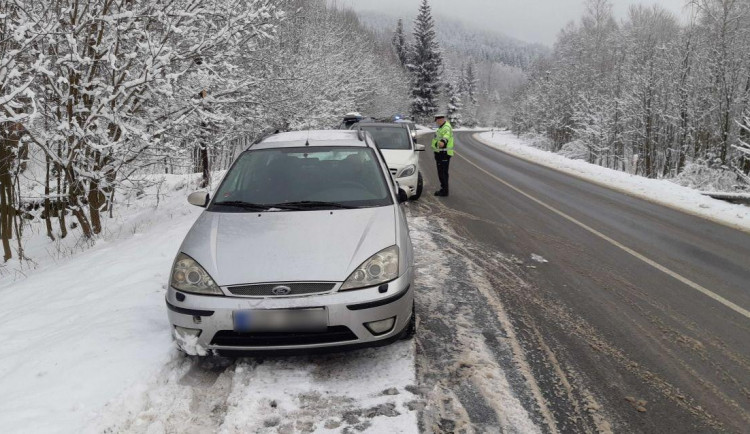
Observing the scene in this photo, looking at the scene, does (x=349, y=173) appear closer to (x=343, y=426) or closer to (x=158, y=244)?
(x=343, y=426)

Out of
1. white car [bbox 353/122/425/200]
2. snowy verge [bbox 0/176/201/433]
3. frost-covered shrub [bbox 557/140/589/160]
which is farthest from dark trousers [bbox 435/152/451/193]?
frost-covered shrub [bbox 557/140/589/160]

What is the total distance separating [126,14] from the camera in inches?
260

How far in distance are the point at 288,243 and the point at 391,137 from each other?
8130 millimetres

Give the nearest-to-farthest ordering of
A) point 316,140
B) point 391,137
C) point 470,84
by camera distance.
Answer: point 316,140 → point 391,137 → point 470,84

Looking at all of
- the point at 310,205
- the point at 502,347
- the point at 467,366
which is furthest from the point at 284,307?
the point at 502,347

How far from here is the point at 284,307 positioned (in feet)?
9.69

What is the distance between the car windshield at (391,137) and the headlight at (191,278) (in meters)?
7.79

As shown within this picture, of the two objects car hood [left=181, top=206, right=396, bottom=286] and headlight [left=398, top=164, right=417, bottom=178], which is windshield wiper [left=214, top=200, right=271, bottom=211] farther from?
headlight [left=398, top=164, right=417, bottom=178]

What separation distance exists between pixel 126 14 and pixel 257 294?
5676 millimetres

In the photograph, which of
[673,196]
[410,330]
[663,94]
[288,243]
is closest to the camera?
[288,243]

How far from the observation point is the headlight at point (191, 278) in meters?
3.11

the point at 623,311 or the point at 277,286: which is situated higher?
the point at 277,286

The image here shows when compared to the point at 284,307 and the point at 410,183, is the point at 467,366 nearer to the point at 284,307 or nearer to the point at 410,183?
the point at 284,307

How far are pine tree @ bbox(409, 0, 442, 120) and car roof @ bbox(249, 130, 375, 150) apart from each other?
58.7 m
